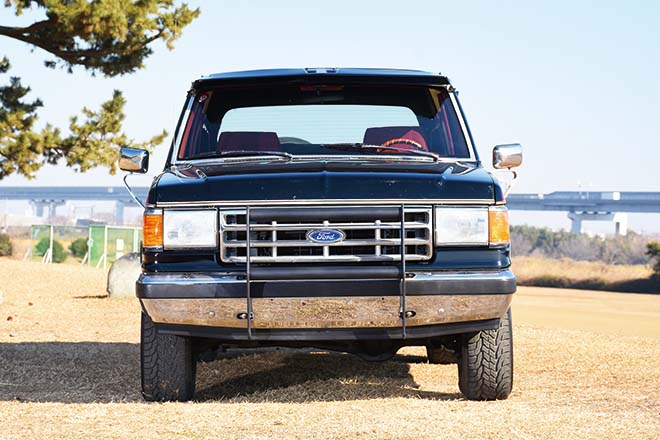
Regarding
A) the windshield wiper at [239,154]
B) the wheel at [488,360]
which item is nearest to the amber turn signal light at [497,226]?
the wheel at [488,360]

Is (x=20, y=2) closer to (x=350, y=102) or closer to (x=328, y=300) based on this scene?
(x=350, y=102)

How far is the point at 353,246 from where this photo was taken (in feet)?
19.0

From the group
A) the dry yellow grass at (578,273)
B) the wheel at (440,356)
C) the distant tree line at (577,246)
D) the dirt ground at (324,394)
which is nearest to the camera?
the dirt ground at (324,394)

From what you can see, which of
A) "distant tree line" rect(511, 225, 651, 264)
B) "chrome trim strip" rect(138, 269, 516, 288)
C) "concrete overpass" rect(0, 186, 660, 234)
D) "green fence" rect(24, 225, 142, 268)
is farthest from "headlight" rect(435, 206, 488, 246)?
"concrete overpass" rect(0, 186, 660, 234)

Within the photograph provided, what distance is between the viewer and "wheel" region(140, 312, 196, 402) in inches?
253

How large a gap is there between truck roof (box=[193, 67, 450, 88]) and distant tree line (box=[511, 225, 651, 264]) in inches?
2740

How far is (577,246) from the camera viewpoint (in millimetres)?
88000

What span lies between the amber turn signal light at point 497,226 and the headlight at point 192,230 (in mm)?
1520

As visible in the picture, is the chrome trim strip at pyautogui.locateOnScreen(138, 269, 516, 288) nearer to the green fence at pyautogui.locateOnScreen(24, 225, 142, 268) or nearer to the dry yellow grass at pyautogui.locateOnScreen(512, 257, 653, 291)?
the green fence at pyautogui.locateOnScreen(24, 225, 142, 268)

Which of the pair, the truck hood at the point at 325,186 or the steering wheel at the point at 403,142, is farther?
the steering wheel at the point at 403,142

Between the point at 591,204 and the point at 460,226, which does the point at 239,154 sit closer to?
the point at 460,226

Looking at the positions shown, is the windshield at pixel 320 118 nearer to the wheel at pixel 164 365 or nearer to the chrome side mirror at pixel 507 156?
the chrome side mirror at pixel 507 156

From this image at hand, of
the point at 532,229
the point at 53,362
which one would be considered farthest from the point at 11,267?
the point at 532,229

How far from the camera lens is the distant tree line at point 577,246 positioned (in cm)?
7869
